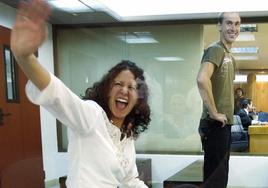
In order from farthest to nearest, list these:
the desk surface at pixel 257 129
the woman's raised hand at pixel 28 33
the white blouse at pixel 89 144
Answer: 1. the desk surface at pixel 257 129
2. the white blouse at pixel 89 144
3. the woman's raised hand at pixel 28 33

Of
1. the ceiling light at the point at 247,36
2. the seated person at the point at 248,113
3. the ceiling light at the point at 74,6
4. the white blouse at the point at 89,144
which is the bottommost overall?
the seated person at the point at 248,113

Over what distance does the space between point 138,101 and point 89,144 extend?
230mm

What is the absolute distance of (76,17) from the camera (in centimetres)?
234

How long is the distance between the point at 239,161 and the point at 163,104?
29.0 inches

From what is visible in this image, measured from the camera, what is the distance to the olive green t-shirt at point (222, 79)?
4.92 ft

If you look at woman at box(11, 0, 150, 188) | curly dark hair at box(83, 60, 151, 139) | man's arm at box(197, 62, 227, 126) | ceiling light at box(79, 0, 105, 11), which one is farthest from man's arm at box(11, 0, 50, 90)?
ceiling light at box(79, 0, 105, 11)

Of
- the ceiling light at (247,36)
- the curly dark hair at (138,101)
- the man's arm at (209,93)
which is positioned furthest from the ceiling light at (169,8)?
the curly dark hair at (138,101)

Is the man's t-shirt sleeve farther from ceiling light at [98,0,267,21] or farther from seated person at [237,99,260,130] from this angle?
seated person at [237,99,260,130]

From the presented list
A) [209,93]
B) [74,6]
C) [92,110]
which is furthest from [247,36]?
[92,110]

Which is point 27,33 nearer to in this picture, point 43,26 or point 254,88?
point 43,26

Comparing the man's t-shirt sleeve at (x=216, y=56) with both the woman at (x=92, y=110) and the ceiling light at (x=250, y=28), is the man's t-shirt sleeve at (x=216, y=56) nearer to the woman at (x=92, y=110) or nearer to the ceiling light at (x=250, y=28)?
the woman at (x=92, y=110)

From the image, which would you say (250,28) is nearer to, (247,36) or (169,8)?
(247,36)

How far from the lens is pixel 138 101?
93 centimetres

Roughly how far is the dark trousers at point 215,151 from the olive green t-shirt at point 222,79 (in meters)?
0.06
